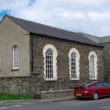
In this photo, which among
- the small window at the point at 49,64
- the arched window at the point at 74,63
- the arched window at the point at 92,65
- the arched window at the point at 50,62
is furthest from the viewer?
the arched window at the point at 92,65

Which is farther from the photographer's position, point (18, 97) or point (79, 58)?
point (79, 58)

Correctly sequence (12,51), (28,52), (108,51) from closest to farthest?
(28,52)
(12,51)
(108,51)

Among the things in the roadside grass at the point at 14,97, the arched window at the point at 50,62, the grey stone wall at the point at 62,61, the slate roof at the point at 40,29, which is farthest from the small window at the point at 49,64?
the roadside grass at the point at 14,97

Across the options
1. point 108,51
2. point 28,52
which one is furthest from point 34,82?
point 108,51

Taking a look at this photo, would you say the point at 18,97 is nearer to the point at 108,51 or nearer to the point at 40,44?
the point at 40,44

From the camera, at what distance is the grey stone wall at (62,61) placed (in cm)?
3071

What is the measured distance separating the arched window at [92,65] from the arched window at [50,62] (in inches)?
236

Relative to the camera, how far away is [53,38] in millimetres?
32344

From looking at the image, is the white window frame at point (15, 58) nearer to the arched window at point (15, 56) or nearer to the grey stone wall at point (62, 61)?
the arched window at point (15, 56)

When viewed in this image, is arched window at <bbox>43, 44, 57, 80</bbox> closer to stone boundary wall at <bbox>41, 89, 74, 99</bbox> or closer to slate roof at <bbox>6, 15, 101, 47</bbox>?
slate roof at <bbox>6, 15, 101, 47</bbox>

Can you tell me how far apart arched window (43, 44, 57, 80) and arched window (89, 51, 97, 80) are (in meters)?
6.00

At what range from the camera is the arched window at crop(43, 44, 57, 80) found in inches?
1251

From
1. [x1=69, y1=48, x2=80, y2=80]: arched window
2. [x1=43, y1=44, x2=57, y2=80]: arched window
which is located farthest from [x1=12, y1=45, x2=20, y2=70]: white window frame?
[x1=69, y1=48, x2=80, y2=80]: arched window

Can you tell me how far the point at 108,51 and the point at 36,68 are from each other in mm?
15696
